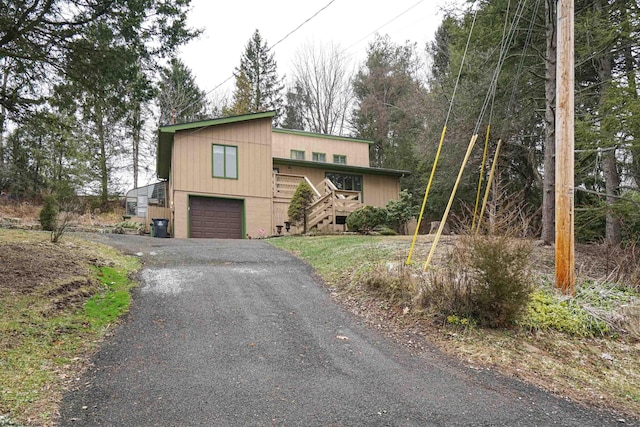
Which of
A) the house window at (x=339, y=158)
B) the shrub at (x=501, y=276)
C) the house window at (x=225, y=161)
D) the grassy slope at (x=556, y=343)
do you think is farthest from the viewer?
the house window at (x=339, y=158)

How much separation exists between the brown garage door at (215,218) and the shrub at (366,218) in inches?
192

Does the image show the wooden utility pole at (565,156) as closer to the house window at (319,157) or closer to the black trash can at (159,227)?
the black trash can at (159,227)

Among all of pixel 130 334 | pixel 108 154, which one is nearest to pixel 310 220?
pixel 130 334

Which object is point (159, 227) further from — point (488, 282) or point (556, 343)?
point (556, 343)

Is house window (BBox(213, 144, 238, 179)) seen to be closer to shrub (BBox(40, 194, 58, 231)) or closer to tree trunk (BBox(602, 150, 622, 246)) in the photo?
shrub (BBox(40, 194, 58, 231))

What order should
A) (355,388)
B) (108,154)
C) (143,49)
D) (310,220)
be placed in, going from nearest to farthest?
(355,388), (143,49), (310,220), (108,154)

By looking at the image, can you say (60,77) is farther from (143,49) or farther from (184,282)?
(184,282)

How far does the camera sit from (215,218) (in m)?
18.0

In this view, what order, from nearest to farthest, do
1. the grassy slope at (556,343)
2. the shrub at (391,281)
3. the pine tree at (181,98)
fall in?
the grassy slope at (556,343) < the shrub at (391,281) < the pine tree at (181,98)

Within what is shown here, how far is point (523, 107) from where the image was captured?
47.0 ft

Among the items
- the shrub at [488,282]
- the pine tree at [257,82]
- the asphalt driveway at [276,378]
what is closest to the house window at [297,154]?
the pine tree at [257,82]

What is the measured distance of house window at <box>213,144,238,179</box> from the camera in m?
18.1

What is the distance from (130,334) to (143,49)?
16.3 feet

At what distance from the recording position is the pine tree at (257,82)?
3362cm
